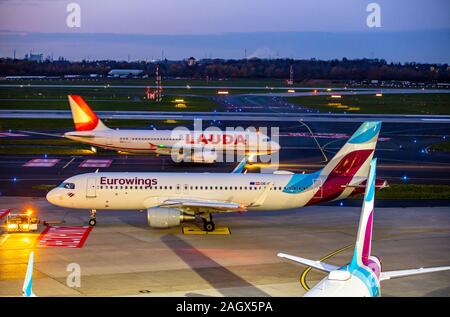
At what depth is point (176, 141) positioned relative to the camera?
76.3m

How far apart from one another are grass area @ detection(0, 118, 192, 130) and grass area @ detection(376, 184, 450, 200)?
4886 centimetres

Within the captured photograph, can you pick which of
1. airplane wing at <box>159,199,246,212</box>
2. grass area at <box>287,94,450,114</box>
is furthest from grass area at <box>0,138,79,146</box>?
grass area at <box>287,94,450,114</box>

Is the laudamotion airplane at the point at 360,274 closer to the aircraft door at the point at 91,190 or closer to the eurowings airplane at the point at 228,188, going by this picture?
the eurowings airplane at the point at 228,188

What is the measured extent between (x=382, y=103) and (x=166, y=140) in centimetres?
9535

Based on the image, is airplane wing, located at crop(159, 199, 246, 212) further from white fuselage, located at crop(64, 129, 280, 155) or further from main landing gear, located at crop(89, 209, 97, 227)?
white fuselage, located at crop(64, 129, 280, 155)

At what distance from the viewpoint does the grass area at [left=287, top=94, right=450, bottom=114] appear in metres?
144

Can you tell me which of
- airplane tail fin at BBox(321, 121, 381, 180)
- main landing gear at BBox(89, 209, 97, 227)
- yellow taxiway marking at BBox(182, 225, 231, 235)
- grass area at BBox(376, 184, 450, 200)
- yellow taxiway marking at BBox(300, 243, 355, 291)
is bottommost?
yellow taxiway marking at BBox(300, 243, 355, 291)

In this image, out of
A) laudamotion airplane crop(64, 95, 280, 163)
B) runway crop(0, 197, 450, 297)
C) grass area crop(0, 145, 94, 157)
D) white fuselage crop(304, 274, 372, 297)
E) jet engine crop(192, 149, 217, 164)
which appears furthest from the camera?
grass area crop(0, 145, 94, 157)

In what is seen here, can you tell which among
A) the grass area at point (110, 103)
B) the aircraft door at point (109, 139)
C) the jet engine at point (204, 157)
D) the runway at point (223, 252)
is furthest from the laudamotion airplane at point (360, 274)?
the grass area at point (110, 103)

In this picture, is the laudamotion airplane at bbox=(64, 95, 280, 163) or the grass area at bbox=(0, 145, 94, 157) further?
the grass area at bbox=(0, 145, 94, 157)

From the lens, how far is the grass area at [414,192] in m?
55.8

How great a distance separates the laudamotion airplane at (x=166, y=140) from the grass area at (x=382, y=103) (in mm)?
66830
